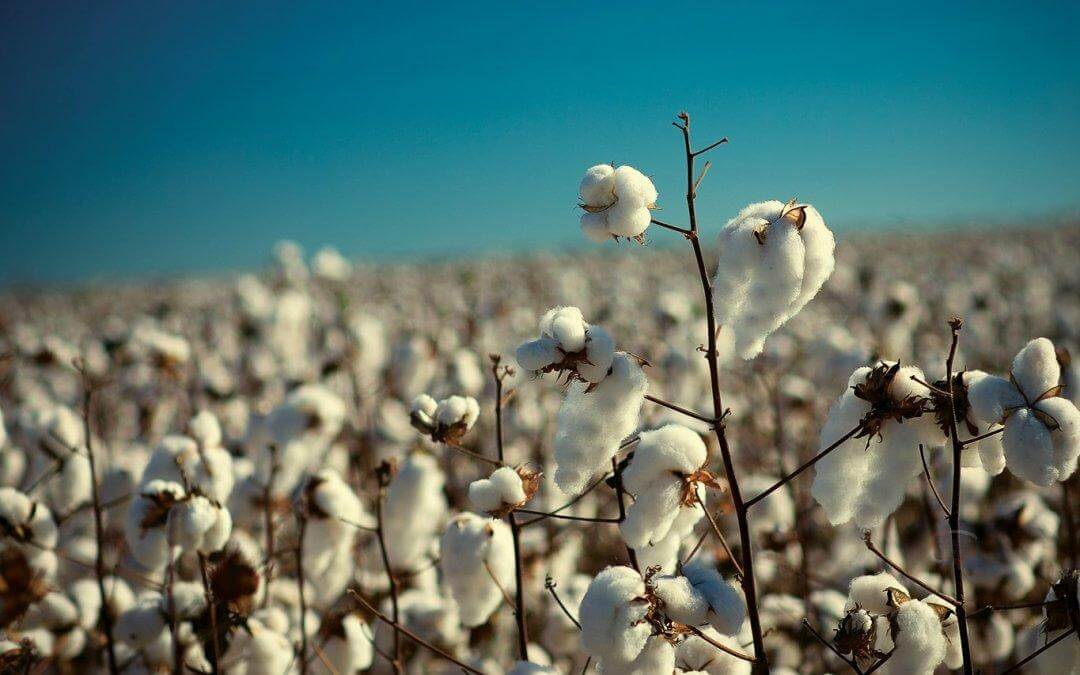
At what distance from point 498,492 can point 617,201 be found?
55cm

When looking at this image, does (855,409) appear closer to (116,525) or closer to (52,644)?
(52,644)

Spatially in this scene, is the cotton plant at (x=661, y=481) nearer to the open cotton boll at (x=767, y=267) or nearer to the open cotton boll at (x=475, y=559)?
the open cotton boll at (x=767, y=267)

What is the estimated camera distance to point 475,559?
173 centimetres

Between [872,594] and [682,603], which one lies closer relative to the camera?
[682,603]

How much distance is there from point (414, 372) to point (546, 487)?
104cm

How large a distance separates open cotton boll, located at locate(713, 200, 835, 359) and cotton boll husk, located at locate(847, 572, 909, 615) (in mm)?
524

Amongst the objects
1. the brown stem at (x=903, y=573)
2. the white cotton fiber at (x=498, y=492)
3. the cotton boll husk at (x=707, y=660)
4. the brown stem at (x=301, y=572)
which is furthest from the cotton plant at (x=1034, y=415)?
the brown stem at (x=301, y=572)

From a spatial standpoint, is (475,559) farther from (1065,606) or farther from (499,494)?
(1065,606)

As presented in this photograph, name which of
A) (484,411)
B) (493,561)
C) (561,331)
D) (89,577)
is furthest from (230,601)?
(484,411)

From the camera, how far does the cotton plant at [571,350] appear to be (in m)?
1.12

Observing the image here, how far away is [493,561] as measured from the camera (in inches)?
68.7

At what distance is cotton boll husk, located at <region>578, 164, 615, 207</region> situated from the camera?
1178mm

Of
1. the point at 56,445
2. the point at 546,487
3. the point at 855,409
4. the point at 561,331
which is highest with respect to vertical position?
the point at 561,331

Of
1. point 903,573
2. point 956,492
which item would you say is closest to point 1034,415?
point 956,492
